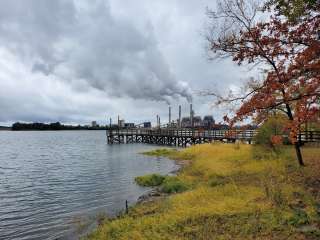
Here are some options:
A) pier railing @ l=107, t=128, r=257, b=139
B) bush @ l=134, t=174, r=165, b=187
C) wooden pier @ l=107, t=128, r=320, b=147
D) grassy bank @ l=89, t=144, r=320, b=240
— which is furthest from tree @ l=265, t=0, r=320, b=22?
pier railing @ l=107, t=128, r=257, b=139

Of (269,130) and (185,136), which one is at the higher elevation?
(269,130)

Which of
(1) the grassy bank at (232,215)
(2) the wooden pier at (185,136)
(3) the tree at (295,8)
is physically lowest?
(1) the grassy bank at (232,215)

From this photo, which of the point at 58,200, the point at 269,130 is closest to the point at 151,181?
the point at 58,200

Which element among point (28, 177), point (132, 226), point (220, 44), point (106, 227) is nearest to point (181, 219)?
point (132, 226)

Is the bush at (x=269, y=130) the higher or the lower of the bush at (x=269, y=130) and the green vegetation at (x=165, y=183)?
the higher

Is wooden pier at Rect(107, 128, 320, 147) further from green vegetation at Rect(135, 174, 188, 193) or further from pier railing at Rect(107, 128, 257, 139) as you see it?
green vegetation at Rect(135, 174, 188, 193)

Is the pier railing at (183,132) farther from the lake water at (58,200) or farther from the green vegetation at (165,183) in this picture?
the green vegetation at (165,183)

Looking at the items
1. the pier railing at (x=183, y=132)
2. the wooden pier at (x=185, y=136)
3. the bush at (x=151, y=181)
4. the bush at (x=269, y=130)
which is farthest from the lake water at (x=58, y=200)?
the pier railing at (x=183, y=132)

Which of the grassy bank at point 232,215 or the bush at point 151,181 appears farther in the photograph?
the bush at point 151,181

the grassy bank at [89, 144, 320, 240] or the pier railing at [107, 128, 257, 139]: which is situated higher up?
the pier railing at [107, 128, 257, 139]

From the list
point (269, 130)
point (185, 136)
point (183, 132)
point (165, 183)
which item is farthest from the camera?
point (183, 132)

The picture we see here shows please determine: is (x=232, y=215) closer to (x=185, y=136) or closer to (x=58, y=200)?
(x=58, y=200)

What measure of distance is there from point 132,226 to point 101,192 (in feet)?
33.2

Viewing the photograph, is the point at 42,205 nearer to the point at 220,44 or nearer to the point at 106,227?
the point at 106,227
